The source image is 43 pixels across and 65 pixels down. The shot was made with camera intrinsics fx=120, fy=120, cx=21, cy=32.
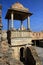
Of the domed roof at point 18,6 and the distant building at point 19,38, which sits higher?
the domed roof at point 18,6

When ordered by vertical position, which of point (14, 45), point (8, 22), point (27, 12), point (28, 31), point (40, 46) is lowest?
point (40, 46)

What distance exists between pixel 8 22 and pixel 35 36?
4.08 metres

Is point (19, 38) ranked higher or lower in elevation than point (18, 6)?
lower

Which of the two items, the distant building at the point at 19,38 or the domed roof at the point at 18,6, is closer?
the distant building at the point at 19,38

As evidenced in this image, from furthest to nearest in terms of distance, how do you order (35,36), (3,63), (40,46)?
(40,46)
(35,36)
(3,63)

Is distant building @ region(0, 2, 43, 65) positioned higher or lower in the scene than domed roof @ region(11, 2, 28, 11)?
lower

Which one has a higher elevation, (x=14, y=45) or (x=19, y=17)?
(x=19, y=17)

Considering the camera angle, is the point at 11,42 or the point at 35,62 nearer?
the point at 35,62

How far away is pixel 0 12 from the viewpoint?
913cm

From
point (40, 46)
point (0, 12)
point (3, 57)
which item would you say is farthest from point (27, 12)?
point (40, 46)

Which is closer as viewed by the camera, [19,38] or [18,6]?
[19,38]

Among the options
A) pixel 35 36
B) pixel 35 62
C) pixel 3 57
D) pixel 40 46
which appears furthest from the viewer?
pixel 40 46

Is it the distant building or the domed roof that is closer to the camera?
the distant building

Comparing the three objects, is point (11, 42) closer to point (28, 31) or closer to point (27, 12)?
point (28, 31)
